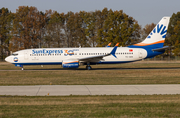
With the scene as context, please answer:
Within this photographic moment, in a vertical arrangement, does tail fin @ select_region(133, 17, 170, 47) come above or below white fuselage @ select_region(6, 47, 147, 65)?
above

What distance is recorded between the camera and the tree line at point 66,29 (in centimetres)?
7219

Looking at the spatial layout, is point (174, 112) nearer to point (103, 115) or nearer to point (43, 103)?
point (103, 115)

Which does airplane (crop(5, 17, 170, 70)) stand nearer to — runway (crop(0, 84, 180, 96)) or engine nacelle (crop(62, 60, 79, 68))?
engine nacelle (crop(62, 60, 79, 68))

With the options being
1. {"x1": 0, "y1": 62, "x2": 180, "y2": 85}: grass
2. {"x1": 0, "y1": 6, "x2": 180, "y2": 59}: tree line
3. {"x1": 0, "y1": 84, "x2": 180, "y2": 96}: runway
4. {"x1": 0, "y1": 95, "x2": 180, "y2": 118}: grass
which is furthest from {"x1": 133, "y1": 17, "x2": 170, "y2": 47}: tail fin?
{"x1": 0, "y1": 6, "x2": 180, "y2": 59}: tree line

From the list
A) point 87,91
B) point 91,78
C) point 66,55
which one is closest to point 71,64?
point 66,55

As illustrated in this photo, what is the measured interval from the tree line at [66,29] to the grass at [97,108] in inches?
2299

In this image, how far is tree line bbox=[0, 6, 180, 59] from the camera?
72.2 metres

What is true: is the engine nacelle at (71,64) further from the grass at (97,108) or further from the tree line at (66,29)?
the tree line at (66,29)

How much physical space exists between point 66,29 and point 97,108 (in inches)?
2913

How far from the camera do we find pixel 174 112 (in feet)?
29.6

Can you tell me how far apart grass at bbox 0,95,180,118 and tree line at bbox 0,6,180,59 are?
58399 mm

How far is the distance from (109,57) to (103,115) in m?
27.2

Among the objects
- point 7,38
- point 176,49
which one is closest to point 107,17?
point 176,49

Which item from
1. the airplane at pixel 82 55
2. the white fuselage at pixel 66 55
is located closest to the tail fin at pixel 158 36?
the airplane at pixel 82 55
